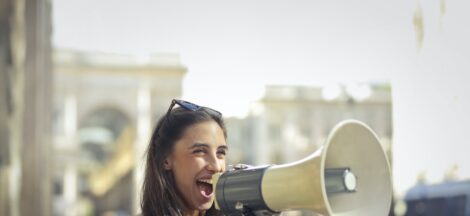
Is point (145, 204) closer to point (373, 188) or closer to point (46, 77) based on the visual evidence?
point (373, 188)

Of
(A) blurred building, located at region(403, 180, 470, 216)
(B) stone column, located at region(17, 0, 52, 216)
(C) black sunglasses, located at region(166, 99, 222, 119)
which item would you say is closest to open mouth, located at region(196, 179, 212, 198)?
(C) black sunglasses, located at region(166, 99, 222, 119)

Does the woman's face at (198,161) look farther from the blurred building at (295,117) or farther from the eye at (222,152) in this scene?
the blurred building at (295,117)

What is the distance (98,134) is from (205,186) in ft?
22.6

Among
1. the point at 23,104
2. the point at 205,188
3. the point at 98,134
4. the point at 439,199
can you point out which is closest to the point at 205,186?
the point at 205,188

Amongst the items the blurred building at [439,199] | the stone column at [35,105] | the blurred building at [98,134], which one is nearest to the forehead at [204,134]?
the blurred building at [439,199]

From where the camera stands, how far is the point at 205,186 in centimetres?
103

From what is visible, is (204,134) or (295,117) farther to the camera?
(295,117)

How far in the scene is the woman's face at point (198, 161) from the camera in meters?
1.02

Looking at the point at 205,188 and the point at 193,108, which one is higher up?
the point at 193,108

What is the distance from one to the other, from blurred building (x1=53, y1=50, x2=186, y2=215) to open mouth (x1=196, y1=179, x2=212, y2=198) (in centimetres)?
557

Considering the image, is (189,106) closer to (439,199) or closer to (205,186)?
(205,186)

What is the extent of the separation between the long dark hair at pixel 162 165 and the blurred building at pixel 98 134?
5.49 m

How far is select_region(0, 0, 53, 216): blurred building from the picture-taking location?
4191 millimetres

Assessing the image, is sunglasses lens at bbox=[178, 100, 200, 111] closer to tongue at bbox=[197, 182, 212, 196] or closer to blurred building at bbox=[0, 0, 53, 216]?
tongue at bbox=[197, 182, 212, 196]
